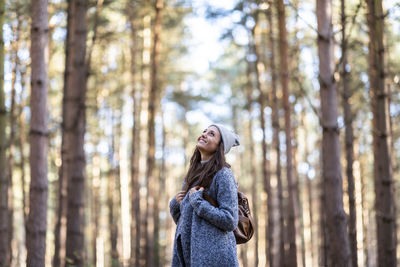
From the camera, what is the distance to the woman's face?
3848 mm

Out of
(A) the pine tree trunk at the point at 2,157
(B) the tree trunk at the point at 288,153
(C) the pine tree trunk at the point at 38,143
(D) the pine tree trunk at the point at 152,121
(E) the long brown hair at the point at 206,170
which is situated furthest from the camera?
(D) the pine tree trunk at the point at 152,121

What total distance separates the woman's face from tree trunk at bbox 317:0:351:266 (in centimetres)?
182

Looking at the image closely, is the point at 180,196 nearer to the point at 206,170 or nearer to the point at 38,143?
the point at 206,170

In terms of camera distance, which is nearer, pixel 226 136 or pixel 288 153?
pixel 226 136

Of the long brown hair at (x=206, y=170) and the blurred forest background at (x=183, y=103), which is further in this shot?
the blurred forest background at (x=183, y=103)

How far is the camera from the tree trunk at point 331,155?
522 cm

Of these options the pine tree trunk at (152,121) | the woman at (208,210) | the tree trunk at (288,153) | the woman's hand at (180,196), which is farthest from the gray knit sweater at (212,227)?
the pine tree trunk at (152,121)

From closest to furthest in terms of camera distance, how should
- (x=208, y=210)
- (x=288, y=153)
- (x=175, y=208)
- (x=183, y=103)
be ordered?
1. (x=208, y=210)
2. (x=175, y=208)
3. (x=288, y=153)
4. (x=183, y=103)

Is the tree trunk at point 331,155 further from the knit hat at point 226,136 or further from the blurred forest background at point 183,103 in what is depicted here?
the knit hat at point 226,136

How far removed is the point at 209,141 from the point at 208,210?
0.58 m

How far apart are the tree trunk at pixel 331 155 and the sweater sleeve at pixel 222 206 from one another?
1.94 m

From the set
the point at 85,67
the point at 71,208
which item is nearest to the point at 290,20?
the point at 85,67

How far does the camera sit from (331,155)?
5.26 m

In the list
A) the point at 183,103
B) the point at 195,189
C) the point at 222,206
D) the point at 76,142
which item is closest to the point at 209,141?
the point at 195,189
